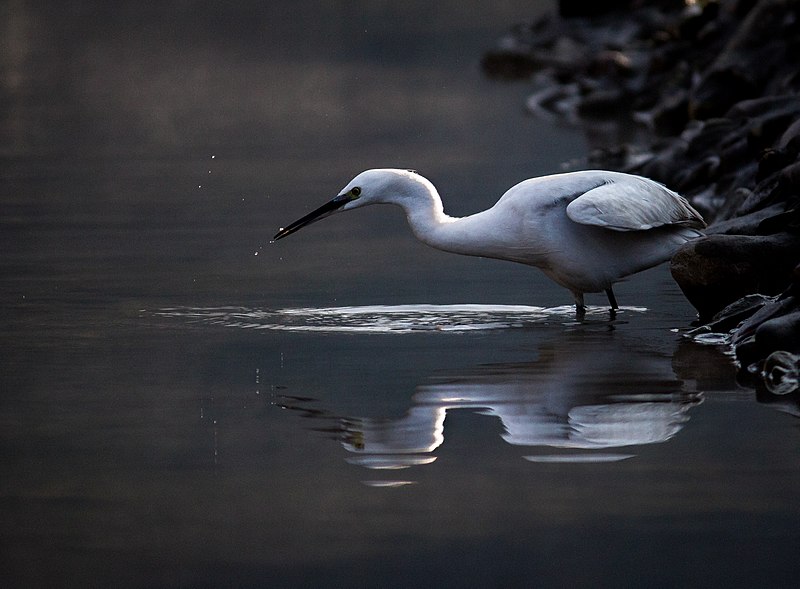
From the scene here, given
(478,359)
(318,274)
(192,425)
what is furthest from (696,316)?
(192,425)

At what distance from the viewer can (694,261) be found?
1009 centimetres

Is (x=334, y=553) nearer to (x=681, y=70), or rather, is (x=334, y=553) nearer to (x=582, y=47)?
(x=681, y=70)

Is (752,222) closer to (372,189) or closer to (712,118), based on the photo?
(372,189)

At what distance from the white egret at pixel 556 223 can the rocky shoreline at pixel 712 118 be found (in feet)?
1.41

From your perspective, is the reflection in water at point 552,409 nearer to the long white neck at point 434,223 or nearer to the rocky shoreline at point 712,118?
the rocky shoreline at point 712,118

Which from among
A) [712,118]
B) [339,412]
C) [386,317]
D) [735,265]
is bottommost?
[339,412]

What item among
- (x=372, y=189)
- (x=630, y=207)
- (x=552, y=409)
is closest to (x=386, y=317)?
(x=372, y=189)

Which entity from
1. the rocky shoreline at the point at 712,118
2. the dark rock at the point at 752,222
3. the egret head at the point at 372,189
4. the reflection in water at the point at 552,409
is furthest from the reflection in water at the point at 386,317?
the reflection in water at the point at 552,409

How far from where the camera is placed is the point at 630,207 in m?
10.4

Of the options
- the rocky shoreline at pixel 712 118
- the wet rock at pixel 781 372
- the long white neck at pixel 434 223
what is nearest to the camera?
the wet rock at pixel 781 372

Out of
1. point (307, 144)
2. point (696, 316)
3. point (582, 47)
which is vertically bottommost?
point (696, 316)

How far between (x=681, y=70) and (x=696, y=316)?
1440cm

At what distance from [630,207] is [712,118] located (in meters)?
9.07

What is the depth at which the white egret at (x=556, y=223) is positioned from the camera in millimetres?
10516
